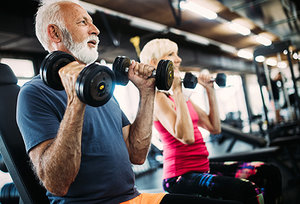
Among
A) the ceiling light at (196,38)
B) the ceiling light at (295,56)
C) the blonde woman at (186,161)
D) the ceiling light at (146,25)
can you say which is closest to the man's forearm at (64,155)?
the blonde woman at (186,161)

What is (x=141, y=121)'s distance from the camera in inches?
49.3

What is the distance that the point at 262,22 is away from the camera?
6578mm

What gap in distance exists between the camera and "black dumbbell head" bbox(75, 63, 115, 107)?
2.34ft

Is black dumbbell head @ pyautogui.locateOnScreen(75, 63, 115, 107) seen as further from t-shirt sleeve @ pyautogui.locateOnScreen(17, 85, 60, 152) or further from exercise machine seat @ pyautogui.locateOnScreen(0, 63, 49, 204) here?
exercise machine seat @ pyautogui.locateOnScreen(0, 63, 49, 204)

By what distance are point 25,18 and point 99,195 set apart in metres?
4.03

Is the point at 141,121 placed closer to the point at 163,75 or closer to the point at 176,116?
the point at 163,75

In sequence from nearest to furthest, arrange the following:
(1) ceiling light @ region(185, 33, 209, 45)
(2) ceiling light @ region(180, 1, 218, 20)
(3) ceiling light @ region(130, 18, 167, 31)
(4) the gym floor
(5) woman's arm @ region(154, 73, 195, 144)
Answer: (5) woman's arm @ region(154, 73, 195, 144) → (4) the gym floor → (2) ceiling light @ region(180, 1, 218, 20) → (3) ceiling light @ region(130, 18, 167, 31) → (1) ceiling light @ region(185, 33, 209, 45)

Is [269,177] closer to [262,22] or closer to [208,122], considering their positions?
[208,122]

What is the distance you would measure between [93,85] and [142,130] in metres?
0.57

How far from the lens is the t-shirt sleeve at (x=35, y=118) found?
2.94 feet

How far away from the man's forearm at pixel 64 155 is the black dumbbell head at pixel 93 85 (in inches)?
3.4

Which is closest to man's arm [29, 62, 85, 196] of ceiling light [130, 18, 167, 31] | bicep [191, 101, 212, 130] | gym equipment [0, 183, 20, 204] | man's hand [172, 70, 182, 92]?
gym equipment [0, 183, 20, 204]

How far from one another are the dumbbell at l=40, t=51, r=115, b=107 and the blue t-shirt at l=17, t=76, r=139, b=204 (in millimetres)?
163

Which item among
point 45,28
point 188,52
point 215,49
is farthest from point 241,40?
point 45,28
